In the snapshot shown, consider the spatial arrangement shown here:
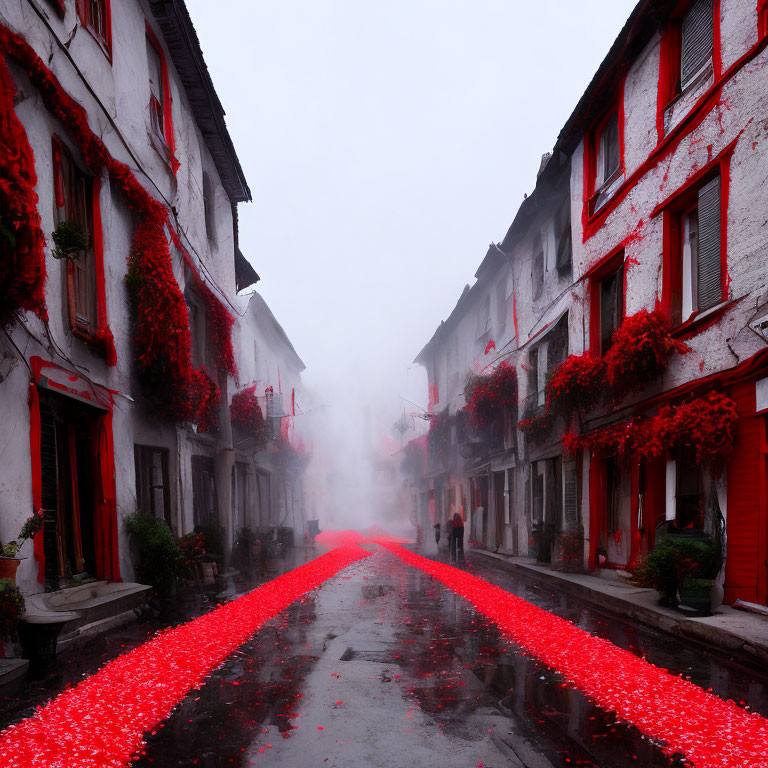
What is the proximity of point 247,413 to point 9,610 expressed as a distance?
1339cm

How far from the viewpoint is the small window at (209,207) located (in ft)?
54.7

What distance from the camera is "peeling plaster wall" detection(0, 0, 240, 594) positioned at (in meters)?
7.15

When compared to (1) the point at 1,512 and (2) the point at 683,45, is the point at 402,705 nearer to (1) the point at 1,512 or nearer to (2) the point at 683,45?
(1) the point at 1,512

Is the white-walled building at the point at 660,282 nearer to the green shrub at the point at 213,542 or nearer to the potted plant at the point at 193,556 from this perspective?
the green shrub at the point at 213,542

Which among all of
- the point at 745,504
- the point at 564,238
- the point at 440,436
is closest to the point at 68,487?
the point at 745,504

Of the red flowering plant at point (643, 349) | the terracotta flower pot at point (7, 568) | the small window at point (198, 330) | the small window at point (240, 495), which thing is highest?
the small window at point (198, 330)

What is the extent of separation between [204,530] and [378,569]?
182 inches

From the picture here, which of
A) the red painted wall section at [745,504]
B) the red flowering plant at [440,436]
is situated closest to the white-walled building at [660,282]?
the red painted wall section at [745,504]

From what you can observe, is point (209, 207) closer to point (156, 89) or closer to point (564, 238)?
point (156, 89)

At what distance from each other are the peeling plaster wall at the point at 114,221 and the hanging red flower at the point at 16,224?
2.27 ft

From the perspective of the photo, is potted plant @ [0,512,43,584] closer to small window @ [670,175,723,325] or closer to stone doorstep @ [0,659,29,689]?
stone doorstep @ [0,659,29,689]

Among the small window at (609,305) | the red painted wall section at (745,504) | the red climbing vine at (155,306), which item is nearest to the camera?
the red painted wall section at (745,504)

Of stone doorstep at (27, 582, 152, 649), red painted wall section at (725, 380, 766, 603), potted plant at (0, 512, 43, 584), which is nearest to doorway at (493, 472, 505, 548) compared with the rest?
red painted wall section at (725, 380, 766, 603)

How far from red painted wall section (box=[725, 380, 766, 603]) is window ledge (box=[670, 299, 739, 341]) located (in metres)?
1.10
